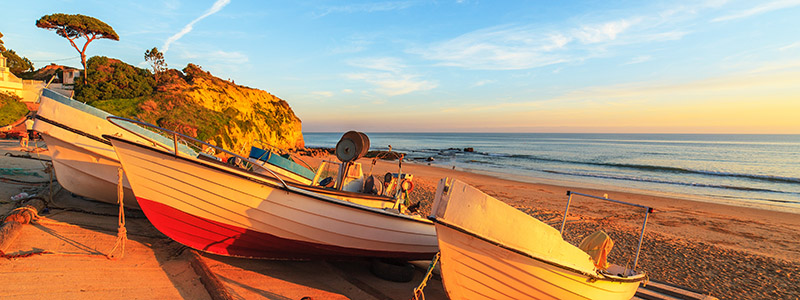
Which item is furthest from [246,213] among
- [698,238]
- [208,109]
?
[208,109]

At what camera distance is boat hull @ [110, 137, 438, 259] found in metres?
4.98

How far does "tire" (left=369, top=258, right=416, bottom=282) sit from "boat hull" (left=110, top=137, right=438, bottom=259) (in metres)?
0.31

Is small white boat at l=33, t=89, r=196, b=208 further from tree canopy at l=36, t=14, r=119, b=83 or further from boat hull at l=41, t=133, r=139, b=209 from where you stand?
tree canopy at l=36, t=14, r=119, b=83

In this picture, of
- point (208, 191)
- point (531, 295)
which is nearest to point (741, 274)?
point (531, 295)

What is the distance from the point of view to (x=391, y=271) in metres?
6.01

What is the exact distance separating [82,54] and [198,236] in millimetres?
37042

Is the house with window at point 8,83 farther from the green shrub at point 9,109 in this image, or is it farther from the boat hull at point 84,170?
the boat hull at point 84,170

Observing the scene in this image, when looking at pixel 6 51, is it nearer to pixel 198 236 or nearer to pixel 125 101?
pixel 125 101

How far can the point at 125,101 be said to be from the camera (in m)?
23.6

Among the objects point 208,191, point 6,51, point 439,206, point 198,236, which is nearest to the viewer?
point 439,206

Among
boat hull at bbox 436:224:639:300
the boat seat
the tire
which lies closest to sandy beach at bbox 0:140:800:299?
the tire

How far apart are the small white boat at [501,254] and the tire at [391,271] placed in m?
1.95

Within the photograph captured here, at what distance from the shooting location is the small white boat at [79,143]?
21.0 ft

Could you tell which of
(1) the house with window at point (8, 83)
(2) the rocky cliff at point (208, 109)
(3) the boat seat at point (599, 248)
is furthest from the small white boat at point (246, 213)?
(1) the house with window at point (8, 83)
